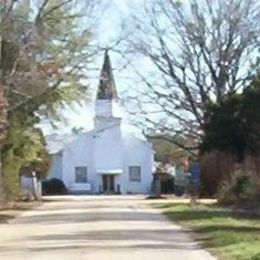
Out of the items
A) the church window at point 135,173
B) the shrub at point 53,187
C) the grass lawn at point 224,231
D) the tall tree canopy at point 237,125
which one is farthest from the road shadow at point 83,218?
the church window at point 135,173

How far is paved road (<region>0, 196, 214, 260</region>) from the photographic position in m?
21.9

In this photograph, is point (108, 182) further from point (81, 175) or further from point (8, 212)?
point (8, 212)

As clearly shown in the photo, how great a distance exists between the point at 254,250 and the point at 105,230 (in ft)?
29.8

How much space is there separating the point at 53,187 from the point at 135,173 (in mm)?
10171

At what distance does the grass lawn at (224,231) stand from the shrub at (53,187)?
5003 centimetres

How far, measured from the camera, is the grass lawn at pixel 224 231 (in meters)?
Answer: 22.1

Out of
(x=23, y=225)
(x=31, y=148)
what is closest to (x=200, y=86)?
(x=31, y=148)

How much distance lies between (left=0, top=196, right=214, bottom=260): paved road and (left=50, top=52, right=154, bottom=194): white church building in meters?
60.3

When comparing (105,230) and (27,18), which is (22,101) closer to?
(27,18)

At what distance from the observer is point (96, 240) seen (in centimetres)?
2611

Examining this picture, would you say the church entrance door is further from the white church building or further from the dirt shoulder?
the dirt shoulder

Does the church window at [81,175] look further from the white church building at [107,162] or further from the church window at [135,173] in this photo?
the church window at [135,173]

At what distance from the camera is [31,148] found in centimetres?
6288

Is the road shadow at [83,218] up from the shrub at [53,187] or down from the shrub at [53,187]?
down
